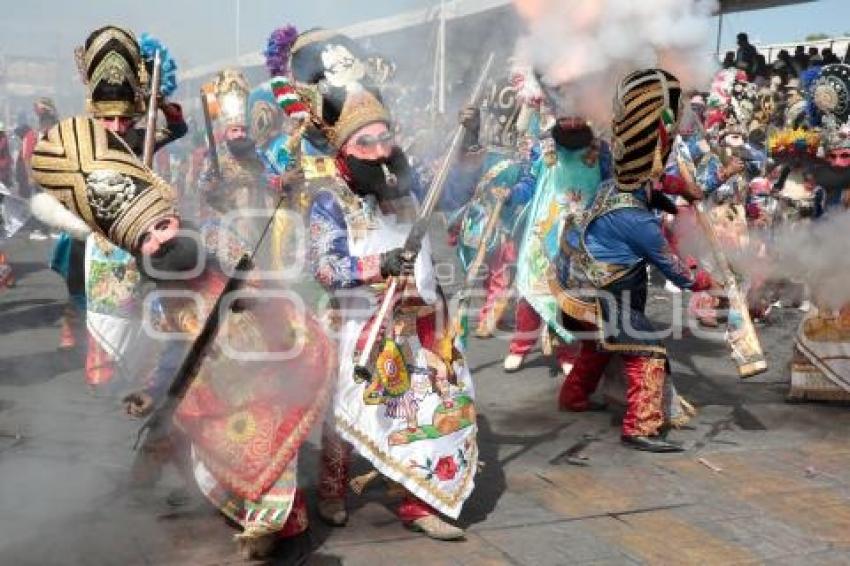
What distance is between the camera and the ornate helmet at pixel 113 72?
4645 millimetres

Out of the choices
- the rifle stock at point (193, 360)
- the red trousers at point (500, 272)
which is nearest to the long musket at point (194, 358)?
the rifle stock at point (193, 360)

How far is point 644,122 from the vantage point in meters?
4.91

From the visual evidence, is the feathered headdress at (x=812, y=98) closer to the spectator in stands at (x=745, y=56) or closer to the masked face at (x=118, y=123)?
the masked face at (x=118, y=123)

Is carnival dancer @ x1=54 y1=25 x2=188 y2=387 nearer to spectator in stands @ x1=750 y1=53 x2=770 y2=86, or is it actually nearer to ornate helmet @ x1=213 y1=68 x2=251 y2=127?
ornate helmet @ x1=213 y1=68 x2=251 y2=127

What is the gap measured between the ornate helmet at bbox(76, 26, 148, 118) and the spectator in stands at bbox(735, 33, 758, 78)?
1409 centimetres

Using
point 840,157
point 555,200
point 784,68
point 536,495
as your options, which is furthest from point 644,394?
point 784,68

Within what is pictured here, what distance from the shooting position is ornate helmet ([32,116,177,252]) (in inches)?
121

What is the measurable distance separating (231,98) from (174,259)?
3.82 m

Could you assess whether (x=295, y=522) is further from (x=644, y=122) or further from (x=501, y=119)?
(x=501, y=119)

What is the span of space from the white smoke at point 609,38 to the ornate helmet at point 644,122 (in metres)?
0.17

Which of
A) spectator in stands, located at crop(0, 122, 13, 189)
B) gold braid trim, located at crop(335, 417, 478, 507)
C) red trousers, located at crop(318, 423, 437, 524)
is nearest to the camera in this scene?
gold braid trim, located at crop(335, 417, 478, 507)

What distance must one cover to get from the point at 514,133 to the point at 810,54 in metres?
10.1

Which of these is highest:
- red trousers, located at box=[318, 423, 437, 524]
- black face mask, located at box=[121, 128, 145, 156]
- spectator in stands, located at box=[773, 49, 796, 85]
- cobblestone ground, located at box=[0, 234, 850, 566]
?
spectator in stands, located at box=[773, 49, 796, 85]

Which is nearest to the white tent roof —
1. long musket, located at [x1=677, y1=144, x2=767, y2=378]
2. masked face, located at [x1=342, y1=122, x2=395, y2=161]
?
masked face, located at [x1=342, y1=122, x2=395, y2=161]
